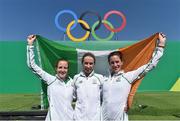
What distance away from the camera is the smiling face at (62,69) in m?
3.77

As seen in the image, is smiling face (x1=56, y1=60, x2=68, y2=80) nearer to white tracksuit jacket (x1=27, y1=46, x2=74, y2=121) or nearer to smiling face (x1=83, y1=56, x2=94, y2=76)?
white tracksuit jacket (x1=27, y1=46, x2=74, y2=121)

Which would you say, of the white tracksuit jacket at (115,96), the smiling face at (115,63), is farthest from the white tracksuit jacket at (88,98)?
the smiling face at (115,63)

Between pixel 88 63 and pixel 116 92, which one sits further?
pixel 116 92

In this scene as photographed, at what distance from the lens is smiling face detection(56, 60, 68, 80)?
3.77 m

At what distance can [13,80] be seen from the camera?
18750mm

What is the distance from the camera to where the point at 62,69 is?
3.79 m

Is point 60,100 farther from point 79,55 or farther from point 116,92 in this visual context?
point 79,55

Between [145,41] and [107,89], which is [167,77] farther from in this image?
[107,89]

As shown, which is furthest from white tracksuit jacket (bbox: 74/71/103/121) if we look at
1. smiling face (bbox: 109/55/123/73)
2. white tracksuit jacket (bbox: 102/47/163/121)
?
smiling face (bbox: 109/55/123/73)

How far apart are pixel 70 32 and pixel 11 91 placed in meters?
4.06

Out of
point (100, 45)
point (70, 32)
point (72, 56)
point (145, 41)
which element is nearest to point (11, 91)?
point (70, 32)

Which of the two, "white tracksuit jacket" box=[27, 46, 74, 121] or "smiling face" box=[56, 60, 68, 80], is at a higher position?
"smiling face" box=[56, 60, 68, 80]

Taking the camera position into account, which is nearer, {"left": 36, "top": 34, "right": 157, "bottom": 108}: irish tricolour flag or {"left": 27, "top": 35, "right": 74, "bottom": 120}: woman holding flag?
{"left": 27, "top": 35, "right": 74, "bottom": 120}: woman holding flag

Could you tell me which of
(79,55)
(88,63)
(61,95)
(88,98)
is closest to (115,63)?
(88,63)
